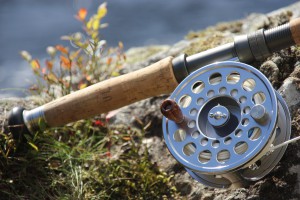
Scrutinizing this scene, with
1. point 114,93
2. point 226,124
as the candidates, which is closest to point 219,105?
point 226,124

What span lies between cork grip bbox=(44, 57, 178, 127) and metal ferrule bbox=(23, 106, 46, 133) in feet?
0.07

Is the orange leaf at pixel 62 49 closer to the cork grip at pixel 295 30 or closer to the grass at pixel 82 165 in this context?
the grass at pixel 82 165

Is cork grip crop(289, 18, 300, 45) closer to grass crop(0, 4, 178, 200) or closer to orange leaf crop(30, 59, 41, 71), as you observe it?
grass crop(0, 4, 178, 200)

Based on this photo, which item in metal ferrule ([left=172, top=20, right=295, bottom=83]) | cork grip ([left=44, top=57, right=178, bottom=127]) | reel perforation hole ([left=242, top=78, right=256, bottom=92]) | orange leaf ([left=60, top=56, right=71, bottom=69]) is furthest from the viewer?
orange leaf ([left=60, top=56, right=71, bottom=69])

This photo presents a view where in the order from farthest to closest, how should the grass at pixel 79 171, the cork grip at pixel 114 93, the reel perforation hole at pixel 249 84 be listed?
the grass at pixel 79 171 < the cork grip at pixel 114 93 < the reel perforation hole at pixel 249 84

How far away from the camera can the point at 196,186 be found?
2.83m

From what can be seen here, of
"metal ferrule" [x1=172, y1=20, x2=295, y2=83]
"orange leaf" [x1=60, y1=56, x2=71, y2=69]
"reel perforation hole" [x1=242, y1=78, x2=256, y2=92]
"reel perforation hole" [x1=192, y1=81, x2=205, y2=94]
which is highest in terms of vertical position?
"orange leaf" [x1=60, y1=56, x2=71, y2=69]

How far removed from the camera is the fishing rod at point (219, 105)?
230 centimetres

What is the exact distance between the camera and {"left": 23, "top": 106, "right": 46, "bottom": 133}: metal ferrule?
3.01 metres

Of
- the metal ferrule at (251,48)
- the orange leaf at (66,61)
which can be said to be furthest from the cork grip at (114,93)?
the orange leaf at (66,61)

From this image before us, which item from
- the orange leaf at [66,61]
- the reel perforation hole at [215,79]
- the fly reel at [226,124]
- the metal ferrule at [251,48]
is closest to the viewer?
the fly reel at [226,124]

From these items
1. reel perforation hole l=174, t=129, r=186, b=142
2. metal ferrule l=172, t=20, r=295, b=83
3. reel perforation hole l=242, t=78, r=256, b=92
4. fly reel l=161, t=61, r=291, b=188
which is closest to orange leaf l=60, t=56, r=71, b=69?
metal ferrule l=172, t=20, r=295, b=83

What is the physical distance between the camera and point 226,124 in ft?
7.83

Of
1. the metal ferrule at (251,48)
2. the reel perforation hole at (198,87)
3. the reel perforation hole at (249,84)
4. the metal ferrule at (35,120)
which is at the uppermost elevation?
the metal ferrule at (251,48)
